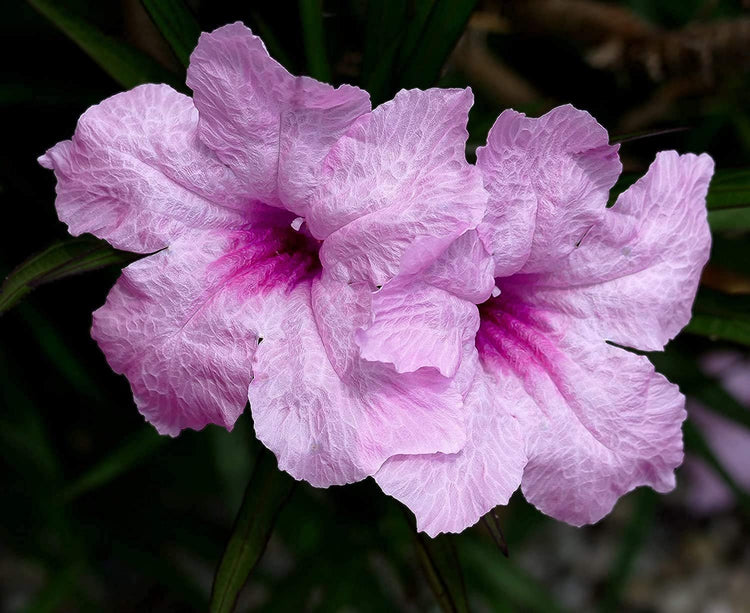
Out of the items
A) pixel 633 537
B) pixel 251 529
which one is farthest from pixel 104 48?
pixel 633 537

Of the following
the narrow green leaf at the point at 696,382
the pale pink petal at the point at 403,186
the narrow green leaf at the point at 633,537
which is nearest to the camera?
the pale pink petal at the point at 403,186

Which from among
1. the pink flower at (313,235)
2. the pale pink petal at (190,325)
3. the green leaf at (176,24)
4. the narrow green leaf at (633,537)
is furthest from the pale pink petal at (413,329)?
the narrow green leaf at (633,537)

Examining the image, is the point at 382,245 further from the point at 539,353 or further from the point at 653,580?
the point at 653,580

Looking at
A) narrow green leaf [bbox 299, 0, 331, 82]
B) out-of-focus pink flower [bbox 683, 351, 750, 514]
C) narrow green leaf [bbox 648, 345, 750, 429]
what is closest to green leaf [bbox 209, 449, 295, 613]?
narrow green leaf [bbox 299, 0, 331, 82]

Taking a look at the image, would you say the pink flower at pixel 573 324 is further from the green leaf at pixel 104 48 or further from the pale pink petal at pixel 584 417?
the green leaf at pixel 104 48

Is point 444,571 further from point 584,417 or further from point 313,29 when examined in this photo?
point 313,29

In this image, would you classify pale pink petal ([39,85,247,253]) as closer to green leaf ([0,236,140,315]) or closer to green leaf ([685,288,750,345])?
green leaf ([0,236,140,315])
